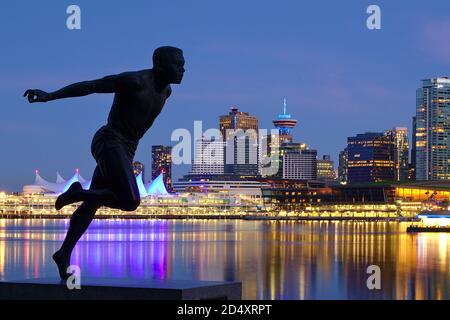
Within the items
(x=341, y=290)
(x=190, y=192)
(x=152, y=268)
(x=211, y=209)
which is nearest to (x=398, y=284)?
(x=341, y=290)

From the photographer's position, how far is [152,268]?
30.6 metres

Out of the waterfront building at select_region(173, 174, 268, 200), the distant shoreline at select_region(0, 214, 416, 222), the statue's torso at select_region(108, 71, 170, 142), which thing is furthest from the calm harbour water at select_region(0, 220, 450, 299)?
the waterfront building at select_region(173, 174, 268, 200)

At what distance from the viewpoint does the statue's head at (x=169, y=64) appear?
10.7 metres

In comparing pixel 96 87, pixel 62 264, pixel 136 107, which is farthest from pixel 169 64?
pixel 62 264

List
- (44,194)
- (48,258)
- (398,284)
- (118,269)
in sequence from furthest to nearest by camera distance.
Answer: (44,194) → (48,258) → (118,269) → (398,284)

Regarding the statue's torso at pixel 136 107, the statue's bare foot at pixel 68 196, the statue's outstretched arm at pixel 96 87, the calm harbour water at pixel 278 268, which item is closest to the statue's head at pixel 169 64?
the statue's torso at pixel 136 107

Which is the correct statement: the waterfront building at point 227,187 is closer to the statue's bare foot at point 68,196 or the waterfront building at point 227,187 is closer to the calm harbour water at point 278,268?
the calm harbour water at point 278,268

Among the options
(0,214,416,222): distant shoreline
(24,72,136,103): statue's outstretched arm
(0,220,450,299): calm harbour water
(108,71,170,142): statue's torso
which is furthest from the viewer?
(0,214,416,222): distant shoreline

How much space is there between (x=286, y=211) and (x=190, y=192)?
1790cm

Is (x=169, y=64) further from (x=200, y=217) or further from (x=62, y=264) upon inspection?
(x=200, y=217)

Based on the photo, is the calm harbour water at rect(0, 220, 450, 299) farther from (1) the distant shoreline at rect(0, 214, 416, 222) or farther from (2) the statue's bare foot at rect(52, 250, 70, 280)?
(1) the distant shoreline at rect(0, 214, 416, 222)

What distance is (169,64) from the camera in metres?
10.7

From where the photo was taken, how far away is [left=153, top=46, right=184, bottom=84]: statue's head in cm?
1067
